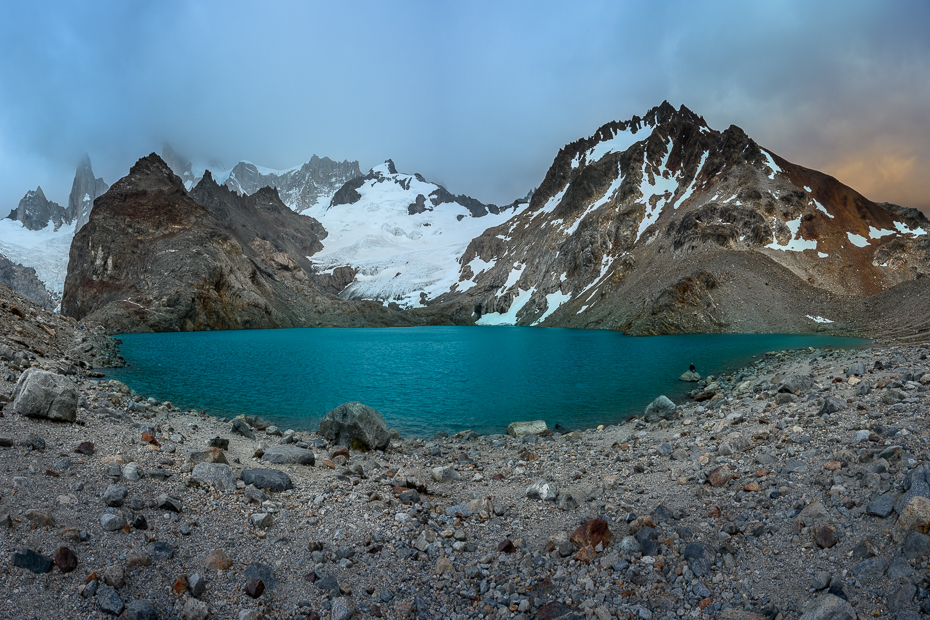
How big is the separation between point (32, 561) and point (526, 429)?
18.1 meters

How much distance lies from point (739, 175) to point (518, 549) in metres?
159

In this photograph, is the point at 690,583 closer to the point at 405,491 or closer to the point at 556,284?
the point at 405,491

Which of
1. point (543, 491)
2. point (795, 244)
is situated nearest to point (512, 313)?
point (795, 244)

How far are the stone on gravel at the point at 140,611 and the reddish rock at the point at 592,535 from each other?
6.35 m

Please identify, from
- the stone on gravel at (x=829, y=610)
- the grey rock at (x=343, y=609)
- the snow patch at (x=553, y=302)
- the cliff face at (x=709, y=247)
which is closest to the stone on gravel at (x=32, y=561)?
the grey rock at (x=343, y=609)

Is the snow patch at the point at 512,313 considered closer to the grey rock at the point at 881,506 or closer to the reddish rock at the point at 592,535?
the reddish rock at the point at 592,535

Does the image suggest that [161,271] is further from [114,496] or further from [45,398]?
[114,496]

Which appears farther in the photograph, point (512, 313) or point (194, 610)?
point (512, 313)

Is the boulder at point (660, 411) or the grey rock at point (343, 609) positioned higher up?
the boulder at point (660, 411)

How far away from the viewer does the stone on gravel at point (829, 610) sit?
505 centimetres

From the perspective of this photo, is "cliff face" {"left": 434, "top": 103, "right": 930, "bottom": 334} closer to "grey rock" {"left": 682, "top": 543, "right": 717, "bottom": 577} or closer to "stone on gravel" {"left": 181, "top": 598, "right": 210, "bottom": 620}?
"grey rock" {"left": 682, "top": 543, "right": 717, "bottom": 577}

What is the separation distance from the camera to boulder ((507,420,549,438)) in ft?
69.4

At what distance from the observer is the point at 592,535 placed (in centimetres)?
785

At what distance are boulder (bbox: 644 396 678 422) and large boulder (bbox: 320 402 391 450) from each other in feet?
44.2
